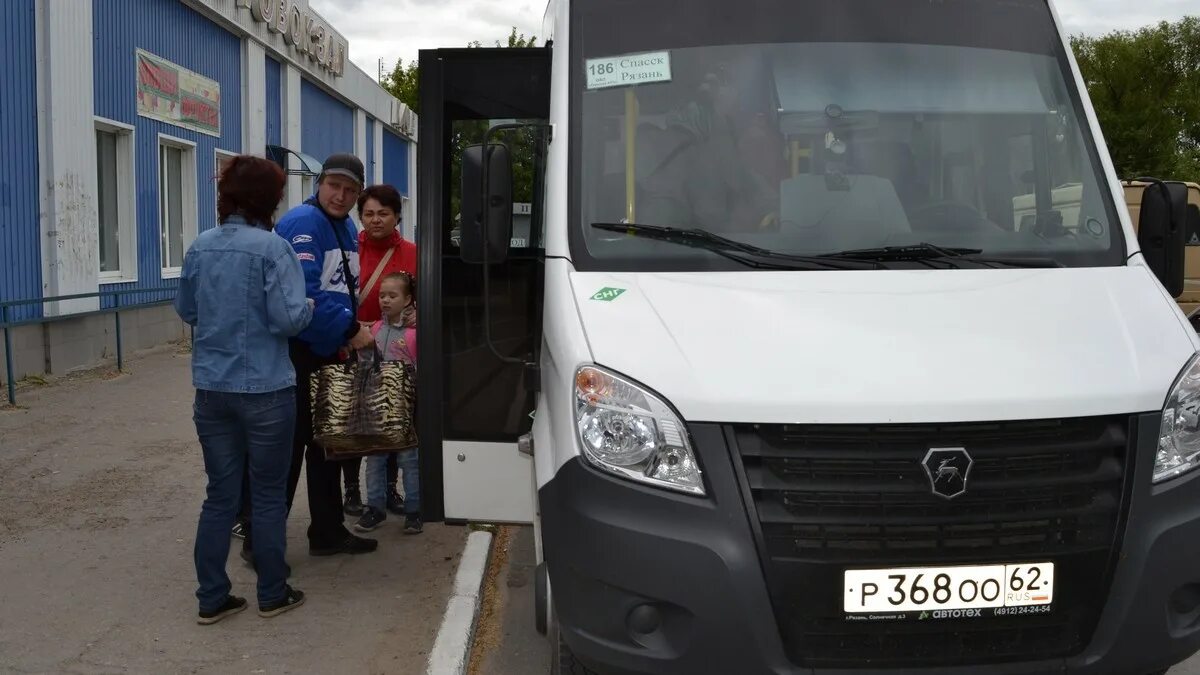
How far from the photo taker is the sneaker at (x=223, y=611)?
15.9ft

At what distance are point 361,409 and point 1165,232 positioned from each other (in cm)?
345

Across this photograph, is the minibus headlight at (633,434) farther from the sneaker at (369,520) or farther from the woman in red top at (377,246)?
the sneaker at (369,520)

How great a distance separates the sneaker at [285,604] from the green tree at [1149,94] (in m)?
54.1

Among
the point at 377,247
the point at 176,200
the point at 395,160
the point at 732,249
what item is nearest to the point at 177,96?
the point at 176,200

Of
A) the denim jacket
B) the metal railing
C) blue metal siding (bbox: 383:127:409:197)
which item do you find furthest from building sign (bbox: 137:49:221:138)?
blue metal siding (bbox: 383:127:409:197)

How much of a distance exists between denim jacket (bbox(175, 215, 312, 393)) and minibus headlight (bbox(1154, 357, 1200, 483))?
313cm

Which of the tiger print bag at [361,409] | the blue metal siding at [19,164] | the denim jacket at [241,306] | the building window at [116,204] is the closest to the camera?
the denim jacket at [241,306]

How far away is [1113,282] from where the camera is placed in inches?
148

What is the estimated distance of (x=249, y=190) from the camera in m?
4.71

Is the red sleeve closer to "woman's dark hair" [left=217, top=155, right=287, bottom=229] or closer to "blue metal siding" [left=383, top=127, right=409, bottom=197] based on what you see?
"woman's dark hair" [left=217, top=155, right=287, bottom=229]

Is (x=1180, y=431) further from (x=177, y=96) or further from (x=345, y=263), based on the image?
(x=177, y=96)

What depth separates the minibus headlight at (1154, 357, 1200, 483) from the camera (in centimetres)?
330

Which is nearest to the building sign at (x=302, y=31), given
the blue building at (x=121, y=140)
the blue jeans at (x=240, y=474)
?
the blue building at (x=121, y=140)

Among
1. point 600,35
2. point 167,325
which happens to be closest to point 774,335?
point 600,35
